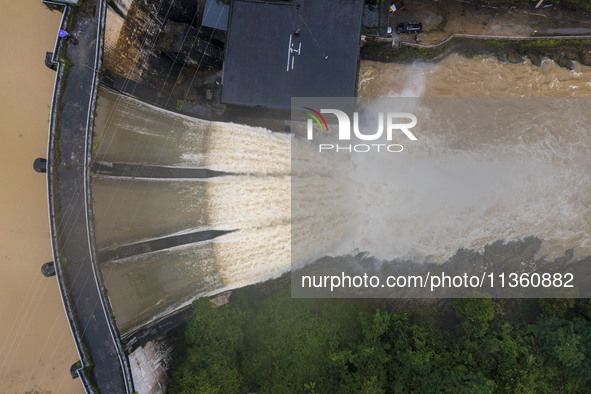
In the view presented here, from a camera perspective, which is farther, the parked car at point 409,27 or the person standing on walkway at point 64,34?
the parked car at point 409,27

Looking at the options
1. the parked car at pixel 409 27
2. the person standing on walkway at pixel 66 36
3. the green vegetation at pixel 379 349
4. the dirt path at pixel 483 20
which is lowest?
the green vegetation at pixel 379 349

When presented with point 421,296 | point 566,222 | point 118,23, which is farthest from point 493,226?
point 118,23

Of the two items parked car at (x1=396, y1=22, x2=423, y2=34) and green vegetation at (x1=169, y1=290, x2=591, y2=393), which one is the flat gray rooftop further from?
green vegetation at (x1=169, y1=290, x2=591, y2=393)

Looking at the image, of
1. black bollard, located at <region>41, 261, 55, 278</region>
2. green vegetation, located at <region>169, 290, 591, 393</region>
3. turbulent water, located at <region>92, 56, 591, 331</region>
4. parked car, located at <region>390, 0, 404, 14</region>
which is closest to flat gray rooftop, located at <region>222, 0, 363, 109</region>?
parked car, located at <region>390, 0, 404, 14</region>

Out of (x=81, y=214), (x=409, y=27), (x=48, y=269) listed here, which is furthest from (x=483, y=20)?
(x=48, y=269)

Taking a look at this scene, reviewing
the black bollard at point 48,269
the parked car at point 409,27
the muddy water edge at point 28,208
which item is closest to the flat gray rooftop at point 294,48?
the parked car at point 409,27

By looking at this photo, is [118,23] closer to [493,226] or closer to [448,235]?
[448,235]

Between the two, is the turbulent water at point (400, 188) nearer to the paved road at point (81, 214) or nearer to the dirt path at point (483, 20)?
the dirt path at point (483, 20)
